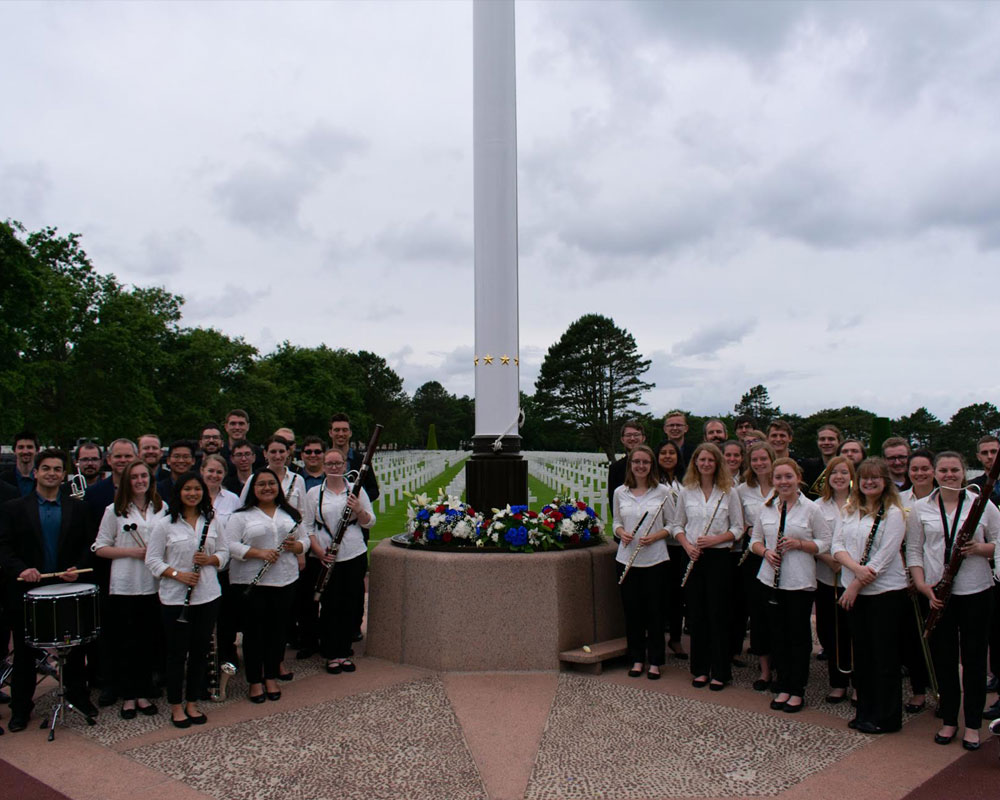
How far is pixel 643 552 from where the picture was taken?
7.03 metres

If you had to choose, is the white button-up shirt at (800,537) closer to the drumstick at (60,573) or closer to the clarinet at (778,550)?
the clarinet at (778,550)

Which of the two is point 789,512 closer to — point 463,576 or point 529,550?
point 529,550

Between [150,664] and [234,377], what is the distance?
183 feet

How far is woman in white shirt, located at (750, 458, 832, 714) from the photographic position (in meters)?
6.22

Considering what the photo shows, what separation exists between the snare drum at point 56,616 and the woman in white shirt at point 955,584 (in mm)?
5958

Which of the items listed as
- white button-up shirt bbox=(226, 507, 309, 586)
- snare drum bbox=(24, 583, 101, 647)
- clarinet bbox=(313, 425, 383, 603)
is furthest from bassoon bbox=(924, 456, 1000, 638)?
snare drum bbox=(24, 583, 101, 647)

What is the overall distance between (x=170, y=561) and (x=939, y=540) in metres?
5.61

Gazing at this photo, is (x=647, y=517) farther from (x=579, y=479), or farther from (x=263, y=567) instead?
(x=579, y=479)

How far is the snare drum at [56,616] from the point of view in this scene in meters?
5.61

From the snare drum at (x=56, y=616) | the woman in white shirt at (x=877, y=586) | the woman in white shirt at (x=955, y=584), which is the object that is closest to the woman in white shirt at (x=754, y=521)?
the woman in white shirt at (x=877, y=586)

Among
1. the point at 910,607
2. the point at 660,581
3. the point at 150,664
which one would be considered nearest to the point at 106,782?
the point at 150,664

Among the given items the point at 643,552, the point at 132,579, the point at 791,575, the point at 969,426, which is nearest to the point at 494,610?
the point at 643,552

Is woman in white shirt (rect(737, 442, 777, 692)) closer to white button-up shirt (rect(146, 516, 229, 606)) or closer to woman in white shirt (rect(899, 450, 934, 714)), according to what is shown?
woman in white shirt (rect(899, 450, 934, 714))

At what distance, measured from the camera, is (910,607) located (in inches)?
257
